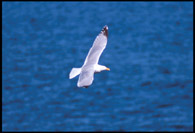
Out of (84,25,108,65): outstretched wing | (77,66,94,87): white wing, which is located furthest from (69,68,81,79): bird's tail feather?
(84,25,108,65): outstretched wing

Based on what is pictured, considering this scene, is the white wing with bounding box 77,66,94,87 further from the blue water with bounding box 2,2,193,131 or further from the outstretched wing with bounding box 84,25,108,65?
the blue water with bounding box 2,2,193,131

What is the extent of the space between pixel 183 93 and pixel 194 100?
1.85 feet

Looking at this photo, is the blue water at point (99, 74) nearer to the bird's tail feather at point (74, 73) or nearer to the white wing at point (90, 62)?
the white wing at point (90, 62)

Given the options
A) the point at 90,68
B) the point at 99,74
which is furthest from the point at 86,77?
the point at 99,74

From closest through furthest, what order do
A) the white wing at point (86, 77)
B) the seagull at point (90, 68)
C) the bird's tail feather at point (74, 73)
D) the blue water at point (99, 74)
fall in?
the white wing at point (86, 77) → the seagull at point (90, 68) → the bird's tail feather at point (74, 73) → the blue water at point (99, 74)

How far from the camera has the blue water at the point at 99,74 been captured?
15773 millimetres

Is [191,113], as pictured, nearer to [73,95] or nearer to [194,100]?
[194,100]

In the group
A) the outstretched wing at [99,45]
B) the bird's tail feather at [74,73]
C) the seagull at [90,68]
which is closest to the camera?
the seagull at [90,68]

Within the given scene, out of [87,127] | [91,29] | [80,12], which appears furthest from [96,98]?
[80,12]

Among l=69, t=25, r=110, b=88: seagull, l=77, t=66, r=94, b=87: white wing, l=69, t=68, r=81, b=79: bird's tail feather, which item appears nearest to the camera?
l=77, t=66, r=94, b=87: white wing

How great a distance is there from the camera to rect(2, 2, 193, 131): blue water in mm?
15773

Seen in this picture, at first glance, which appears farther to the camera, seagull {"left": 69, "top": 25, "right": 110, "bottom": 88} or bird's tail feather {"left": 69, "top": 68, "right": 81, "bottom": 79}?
bird's tail feather {"left": 69, "top": 68, "right": 81, "bottom": 79}

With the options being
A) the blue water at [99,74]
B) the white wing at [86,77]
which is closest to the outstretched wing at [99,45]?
the white wing at [86,77]

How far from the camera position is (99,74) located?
60.1 feet
